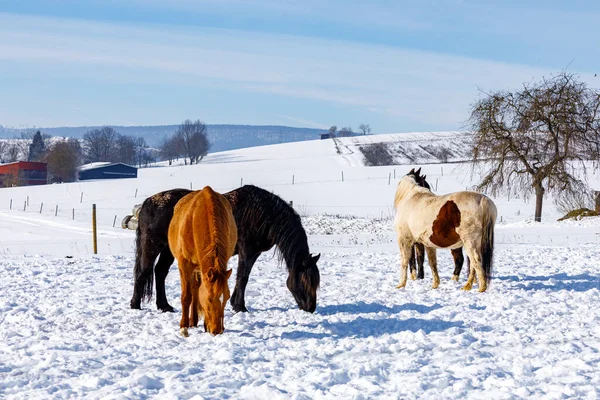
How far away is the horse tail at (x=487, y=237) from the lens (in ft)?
31.8

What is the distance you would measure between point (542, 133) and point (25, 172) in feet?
227

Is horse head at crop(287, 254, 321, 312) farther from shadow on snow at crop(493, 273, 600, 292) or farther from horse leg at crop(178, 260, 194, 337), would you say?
shadow on snow at crop(493, 273, 600, 292)

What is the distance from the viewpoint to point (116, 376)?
554 cm

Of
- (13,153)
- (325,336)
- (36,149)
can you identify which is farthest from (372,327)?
(13,153)

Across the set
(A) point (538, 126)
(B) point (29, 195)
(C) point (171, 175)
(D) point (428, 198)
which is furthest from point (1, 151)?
(D) point (428, 198)

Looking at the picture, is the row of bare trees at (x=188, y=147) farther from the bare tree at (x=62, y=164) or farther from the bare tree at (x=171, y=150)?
the bare tree at (x=62, y=164)

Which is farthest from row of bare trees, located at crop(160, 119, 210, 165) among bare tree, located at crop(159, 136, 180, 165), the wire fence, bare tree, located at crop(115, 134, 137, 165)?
the wire fence

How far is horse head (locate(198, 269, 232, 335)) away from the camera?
21.6 ft

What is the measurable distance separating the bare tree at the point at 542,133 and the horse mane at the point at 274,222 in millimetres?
22902

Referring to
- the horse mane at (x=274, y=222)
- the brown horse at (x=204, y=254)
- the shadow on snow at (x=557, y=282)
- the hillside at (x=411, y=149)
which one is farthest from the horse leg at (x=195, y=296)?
the hillside at (x=411, y=149)

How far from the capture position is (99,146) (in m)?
124

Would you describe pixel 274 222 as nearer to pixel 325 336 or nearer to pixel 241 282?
pixel 241 282

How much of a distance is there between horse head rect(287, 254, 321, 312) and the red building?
76.6 metres

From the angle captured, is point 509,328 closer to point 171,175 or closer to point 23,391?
point 23,391
